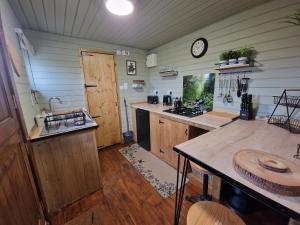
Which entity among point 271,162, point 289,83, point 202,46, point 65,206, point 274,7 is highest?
point 274,7

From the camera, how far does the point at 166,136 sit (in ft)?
7.88

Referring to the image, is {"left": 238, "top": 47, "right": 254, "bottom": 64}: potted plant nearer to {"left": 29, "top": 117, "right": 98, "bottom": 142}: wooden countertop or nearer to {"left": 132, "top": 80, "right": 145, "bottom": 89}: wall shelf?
{"left": 29, "top": 117, "right": 98, "bottom": 142}: wooden countertop

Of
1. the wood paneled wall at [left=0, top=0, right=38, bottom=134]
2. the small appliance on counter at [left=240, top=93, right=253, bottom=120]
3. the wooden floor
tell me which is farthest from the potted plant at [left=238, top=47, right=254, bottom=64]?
the wood paneled wall at [left=0, top=0, right=38, bottom=134]

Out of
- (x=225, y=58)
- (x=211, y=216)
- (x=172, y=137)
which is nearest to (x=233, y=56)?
(x=225, y=58)

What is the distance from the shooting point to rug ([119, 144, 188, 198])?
194 cm

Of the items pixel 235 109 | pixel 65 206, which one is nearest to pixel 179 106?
pixel 235 109

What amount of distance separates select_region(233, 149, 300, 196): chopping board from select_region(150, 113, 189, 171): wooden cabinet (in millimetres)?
1172

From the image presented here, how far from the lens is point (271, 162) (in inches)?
30.1

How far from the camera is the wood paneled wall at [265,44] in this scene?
1.51 meters

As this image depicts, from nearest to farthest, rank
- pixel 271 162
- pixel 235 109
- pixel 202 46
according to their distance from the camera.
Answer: pixel 271 162 → pixel 235 109 → pixel 202 46

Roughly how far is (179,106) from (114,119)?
1630 millimetres

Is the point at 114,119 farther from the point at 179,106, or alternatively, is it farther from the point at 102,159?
the point at 179,106

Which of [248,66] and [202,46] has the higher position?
[202,46]

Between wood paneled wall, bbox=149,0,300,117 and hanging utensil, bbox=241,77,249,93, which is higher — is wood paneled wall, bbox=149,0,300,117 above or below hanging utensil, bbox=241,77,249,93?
above
